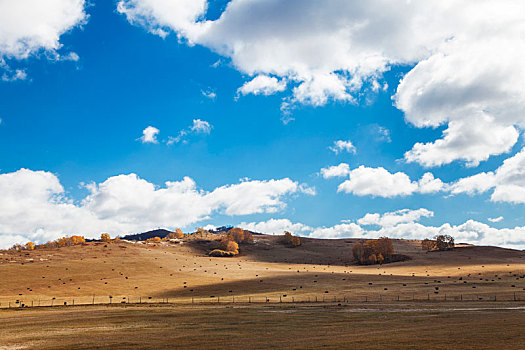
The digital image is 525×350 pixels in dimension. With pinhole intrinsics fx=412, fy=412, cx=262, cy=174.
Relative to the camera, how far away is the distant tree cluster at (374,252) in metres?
154

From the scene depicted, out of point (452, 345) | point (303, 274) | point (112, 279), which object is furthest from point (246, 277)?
point (452, 345)

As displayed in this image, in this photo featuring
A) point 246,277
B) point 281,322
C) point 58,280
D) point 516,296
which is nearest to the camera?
point 281,322

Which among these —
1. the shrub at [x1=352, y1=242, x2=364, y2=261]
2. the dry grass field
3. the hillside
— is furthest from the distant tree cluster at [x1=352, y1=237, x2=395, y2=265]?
the dry grass field

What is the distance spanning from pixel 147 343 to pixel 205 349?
17.2 ft

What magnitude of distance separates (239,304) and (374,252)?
10804cm

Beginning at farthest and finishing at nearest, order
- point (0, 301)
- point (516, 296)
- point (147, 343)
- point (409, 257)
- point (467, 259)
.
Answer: point (409, 257), point (467, 259), point (0, 301), point (516, 296), point (147, 343)

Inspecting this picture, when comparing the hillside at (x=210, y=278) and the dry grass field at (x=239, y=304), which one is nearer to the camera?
the dry grass field at (x=239, y=304)

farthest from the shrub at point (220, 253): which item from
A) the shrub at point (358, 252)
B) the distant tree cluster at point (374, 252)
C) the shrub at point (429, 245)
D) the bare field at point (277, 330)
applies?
the bare field at point (277, 330)

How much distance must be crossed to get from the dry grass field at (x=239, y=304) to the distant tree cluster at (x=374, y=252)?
1352 centimetres

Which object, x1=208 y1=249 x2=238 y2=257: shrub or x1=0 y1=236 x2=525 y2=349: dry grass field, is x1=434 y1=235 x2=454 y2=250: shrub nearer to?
x1=0 y1=236 x2=525 y2=349: dry grass field

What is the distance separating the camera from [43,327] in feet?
128

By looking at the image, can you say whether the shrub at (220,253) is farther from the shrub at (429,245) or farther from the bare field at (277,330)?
the bare field at (277,330)

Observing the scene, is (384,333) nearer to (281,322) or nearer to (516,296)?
(281,322)

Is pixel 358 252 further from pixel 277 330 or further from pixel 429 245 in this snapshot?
pixel 277 330
